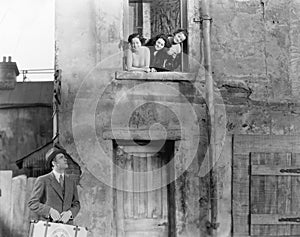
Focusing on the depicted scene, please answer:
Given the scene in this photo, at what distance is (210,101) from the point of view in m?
8.91

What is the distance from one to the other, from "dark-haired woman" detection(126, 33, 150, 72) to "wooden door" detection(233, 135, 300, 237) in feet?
5.78

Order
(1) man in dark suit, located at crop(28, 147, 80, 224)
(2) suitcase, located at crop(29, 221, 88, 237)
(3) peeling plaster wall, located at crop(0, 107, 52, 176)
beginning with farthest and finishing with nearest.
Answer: (3) peeling plaster wall, located at crop(0, 107, 52, 176), (1) man in dark suit, located at crop(28, 147, 80, 224), (2) suitcase, located at crop(29, 221, 88, 237)

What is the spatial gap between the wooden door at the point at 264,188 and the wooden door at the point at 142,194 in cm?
103

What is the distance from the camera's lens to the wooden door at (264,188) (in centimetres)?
887

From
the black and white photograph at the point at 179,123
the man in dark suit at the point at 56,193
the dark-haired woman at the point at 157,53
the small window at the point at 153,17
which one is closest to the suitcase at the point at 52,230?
the man in dark suit at the point at 56,193

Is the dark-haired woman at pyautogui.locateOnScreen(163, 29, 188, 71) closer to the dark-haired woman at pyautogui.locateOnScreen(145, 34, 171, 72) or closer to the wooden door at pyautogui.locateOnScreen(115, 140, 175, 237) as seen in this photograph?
the dark-haired woman at pyautogui.locateOnScreen(145, 34, 171, 72)

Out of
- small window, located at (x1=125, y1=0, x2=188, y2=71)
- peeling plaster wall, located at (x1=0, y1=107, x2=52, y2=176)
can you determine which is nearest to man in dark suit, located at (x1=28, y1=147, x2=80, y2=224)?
small window, located at (x1=125, y1=0, x2=188, y2=71)

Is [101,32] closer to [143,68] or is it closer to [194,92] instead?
[143,68]

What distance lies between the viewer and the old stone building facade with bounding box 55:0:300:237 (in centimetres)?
859

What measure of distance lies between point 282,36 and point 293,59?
395 mm

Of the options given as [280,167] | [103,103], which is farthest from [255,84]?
[103,103]

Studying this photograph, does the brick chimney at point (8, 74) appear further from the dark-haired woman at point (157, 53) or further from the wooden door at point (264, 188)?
the wooden door at point (264, 188)

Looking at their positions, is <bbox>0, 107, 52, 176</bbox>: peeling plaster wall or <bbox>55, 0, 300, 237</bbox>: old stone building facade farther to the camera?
<bbox>0, 107, 52, 176</bbox>: peeling plaster wall

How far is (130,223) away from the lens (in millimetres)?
8812
